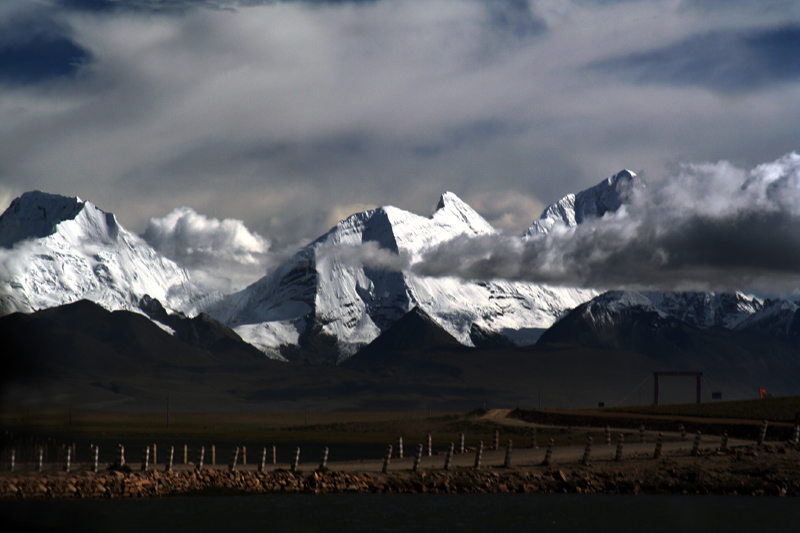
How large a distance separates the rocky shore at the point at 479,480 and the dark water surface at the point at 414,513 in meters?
0.93

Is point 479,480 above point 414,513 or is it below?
above

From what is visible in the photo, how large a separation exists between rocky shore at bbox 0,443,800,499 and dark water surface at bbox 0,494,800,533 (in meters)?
0.93

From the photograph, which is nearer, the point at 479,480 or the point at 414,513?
the point at 414,513

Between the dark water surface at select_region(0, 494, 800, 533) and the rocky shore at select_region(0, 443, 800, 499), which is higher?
the rocky shore at select_region(0, 443, 800, 499)

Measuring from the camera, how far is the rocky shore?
49156 millimetres

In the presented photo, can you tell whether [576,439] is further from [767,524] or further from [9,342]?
[9,342]

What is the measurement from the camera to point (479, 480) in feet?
182

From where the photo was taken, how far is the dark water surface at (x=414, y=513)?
1734 inches

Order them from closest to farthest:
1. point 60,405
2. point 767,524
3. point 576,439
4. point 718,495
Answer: point 60,405, point 767,524, point 718,495, point 576,439

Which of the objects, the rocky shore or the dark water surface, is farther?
the rocky shore

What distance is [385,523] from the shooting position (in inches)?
1791

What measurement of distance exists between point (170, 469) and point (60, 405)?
64.7 feet

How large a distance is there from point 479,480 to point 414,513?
8352mm

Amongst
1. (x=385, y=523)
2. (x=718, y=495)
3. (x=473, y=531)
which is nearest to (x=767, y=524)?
(x=718, y=495)
